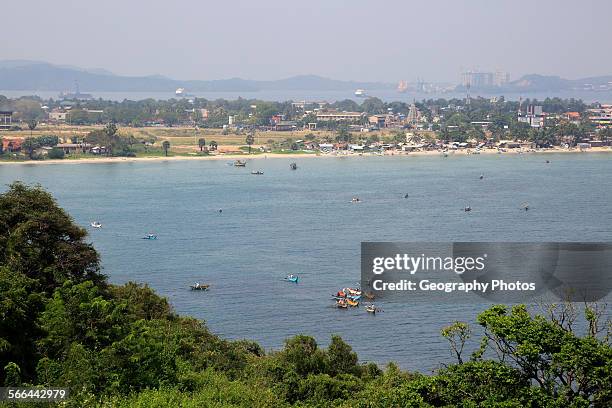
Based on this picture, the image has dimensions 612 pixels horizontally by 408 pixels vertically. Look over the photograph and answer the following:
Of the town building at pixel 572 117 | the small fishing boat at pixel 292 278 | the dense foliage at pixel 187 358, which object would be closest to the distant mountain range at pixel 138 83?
the town building at pixel 572 117

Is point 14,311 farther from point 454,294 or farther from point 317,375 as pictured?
point 454,294

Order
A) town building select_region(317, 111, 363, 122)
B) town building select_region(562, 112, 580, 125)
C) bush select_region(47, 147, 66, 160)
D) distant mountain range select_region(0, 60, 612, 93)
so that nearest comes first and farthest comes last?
bush select_region(47, 147, 66, 160) → town building select_region(562, 112, 580, 125) → town building select_region(317, 111, 363, 122) → distant mountain range select_region(0, 60, 612, 93)

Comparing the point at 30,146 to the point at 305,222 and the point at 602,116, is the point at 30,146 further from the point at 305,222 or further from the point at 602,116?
the point at 602,116

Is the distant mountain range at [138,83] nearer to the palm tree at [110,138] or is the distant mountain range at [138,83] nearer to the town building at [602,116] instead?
the town building at [602,116]

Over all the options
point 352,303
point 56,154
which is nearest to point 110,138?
point 56,154

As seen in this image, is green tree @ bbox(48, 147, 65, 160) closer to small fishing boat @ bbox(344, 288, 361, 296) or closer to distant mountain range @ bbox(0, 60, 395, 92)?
small fishing boat @ bbox(344, 288, 361, 296)

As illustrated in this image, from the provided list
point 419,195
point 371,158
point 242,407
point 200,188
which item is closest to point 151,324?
point 242,407

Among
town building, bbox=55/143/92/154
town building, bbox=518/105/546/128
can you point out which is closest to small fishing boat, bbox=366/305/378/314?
town building, bbox=55/143/92/154
